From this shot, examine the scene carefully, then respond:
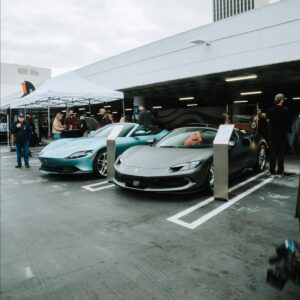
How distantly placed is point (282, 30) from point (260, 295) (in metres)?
10.6

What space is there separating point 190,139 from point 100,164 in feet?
7.64

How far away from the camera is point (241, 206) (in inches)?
182

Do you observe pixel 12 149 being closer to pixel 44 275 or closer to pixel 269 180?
pixel 269 180

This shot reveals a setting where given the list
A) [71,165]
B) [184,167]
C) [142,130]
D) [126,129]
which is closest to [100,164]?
[71,165]

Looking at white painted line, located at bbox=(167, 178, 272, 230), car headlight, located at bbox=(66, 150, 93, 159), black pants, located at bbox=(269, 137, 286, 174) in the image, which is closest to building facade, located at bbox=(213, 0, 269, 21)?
black pants, located at bbox=(269, 137, 286, 174)

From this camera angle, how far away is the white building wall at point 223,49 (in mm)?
10570

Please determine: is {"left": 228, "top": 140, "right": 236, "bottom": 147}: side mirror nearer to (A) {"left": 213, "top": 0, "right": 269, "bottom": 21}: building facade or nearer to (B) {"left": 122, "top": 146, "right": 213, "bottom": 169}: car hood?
(B) {"left": 122, "top": 146, "right": 213, "bottom": 169}: car hood

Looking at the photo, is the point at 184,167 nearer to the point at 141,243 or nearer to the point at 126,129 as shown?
the point at 141,243

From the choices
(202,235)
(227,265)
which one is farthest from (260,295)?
(202,235)

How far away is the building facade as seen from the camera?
13900 cm

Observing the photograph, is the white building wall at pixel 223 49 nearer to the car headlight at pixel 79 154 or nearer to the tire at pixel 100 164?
the tire at pixel 100 164

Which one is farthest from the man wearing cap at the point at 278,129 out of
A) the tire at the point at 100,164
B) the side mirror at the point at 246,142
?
the tire at the point at 100,164

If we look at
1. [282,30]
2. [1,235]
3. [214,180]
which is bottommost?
[1,235]

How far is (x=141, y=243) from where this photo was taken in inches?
130
